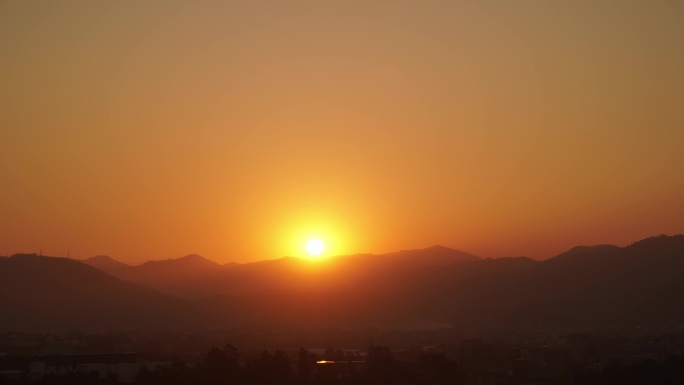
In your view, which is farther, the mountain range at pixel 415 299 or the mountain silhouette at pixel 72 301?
the mountain silhouette at pixel 72 301

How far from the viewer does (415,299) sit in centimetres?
14575

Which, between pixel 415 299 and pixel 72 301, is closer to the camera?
pixel 72 301

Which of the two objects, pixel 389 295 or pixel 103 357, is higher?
pixel 389 295

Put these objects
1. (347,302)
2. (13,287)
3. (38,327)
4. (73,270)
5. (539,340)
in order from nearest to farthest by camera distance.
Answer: (539,340) < (38,327) < (13,287) < (73,270) < (347,302)

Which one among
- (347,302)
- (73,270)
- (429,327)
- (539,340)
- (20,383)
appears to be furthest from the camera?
(347,302)

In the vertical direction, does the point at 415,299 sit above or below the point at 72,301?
above

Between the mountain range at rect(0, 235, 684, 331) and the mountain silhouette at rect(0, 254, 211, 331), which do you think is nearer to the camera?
the mountain range at rect(0, 235, 684, 331)

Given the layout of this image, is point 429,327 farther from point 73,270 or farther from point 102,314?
point 73,270

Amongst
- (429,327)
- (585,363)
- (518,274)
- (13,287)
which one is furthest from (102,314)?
(585,363)

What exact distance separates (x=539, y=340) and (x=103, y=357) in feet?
117

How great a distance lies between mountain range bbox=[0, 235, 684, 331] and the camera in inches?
4429

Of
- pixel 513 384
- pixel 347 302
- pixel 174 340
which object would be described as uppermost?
pixel 347 302

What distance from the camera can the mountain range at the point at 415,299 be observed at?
369ft

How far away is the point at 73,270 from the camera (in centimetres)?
13938
